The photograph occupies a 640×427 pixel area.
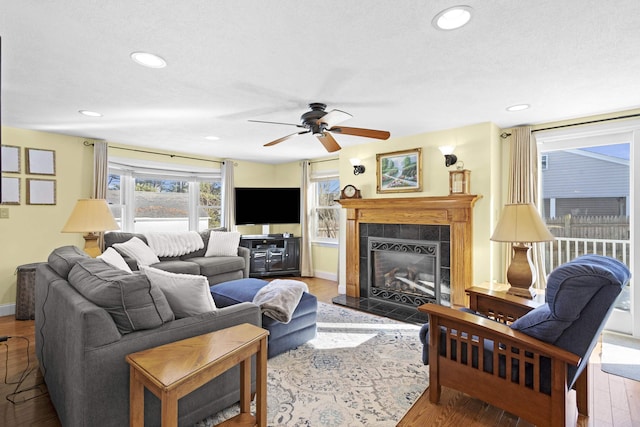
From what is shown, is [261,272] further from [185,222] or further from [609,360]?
[609,360]

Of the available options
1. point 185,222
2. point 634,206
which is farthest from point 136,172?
point 634,206

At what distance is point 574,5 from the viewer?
1.61 meters

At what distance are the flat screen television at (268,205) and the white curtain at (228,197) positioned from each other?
0.38 feet

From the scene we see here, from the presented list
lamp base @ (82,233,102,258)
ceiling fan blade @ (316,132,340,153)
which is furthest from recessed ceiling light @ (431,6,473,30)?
lamp base @ (82,233,102,258)

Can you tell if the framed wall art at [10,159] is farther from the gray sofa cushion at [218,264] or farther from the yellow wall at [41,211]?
the gray sofa cushion at [218,264]

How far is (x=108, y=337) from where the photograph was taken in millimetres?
1517

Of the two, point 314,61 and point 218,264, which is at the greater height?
point 314,61

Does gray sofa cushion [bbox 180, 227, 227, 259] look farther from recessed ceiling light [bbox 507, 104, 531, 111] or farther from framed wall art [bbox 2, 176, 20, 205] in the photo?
recessed ceiling light [bbox 507, 104, 531, 111]

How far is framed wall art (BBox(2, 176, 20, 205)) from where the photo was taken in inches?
148

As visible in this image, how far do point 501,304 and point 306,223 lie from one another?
384cm

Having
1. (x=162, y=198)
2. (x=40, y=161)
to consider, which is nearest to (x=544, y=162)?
(x=162, y=198)

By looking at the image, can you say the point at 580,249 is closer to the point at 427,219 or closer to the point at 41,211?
the point at 427,219

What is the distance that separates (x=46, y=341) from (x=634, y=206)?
515cm

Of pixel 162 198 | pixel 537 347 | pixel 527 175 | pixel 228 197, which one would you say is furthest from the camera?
pixel 228 197
